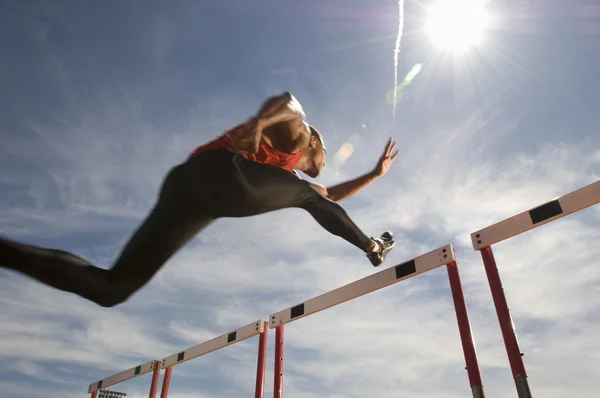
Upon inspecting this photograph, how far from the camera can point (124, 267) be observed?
2.49m

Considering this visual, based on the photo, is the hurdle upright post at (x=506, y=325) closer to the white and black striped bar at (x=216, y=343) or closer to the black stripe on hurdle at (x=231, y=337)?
the white and black striped bar at (x=216, y=343)

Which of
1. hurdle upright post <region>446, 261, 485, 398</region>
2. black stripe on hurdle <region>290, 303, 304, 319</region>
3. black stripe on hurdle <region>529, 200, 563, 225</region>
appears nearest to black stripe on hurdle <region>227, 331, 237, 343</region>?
black stripe on hurdle <region>290, 303, 304, 319</region>

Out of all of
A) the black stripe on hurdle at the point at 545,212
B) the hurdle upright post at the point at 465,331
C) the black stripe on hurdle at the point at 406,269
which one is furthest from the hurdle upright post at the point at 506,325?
the black stripe on hurdle at the point at 406,269

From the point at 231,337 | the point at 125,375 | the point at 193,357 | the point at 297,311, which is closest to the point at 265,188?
the point at 297,311

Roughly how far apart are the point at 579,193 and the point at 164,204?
10.7ft

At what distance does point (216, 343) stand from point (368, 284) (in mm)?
2814

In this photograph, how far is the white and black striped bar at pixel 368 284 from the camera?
4.20 metres

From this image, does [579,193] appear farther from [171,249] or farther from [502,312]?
[171,249]

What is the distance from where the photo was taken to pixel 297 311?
546cm

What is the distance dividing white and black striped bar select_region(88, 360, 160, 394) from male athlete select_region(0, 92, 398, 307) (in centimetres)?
525

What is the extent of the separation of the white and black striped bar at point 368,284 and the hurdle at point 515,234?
1.18 ft

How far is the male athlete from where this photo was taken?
2330 mm

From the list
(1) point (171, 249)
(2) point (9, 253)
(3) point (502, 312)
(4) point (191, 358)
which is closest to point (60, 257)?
(2) point (9, 253)

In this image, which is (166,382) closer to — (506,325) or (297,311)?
(297,311)
